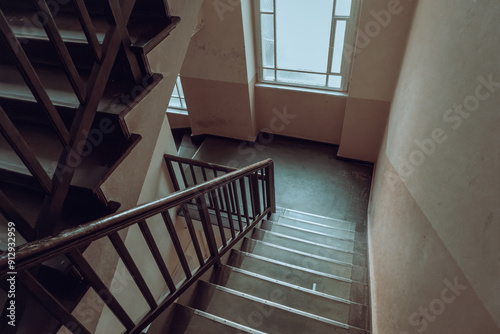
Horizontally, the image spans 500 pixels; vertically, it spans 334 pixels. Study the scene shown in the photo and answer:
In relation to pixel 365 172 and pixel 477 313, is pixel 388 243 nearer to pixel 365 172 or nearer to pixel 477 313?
pixel 477 313

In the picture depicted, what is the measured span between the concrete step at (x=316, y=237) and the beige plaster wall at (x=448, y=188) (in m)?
0.85

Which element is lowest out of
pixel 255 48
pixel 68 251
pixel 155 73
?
pixel 68 251

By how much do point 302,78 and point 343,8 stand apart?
3.77 ft

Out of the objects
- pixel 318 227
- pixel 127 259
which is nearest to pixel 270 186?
pixel 318 227

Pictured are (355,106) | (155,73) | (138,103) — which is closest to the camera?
(138,103)

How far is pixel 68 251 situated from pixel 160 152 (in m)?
2.77

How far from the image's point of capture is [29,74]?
0.99 metres

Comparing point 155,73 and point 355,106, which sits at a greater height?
point 155,73

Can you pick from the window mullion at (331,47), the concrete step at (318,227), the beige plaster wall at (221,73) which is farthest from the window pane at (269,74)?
the concrete step at (318,227)

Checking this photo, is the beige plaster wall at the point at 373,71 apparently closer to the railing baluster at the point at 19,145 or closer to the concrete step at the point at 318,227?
the concrete step at the point at 318,227

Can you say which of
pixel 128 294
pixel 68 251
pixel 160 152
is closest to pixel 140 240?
pixel 128 294

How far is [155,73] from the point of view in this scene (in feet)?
5.49

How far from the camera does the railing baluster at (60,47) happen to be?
100 cm

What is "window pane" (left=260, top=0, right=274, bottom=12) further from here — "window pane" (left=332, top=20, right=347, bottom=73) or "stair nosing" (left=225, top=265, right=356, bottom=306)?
"stair nosing" (left=225, top=265, right=356, bottom=306)
